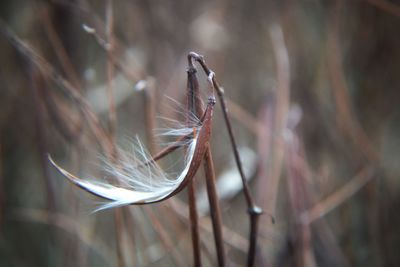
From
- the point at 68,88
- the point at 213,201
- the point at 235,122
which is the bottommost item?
the point at 213,201

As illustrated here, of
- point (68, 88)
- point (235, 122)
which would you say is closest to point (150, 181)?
point (68, 88)

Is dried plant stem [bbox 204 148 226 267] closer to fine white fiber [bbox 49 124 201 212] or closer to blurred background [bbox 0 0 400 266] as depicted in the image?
fine white fiber [bbox 49 124 201 212]

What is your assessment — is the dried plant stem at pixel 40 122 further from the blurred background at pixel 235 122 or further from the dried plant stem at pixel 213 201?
the dried plant stem at pixel 213 201

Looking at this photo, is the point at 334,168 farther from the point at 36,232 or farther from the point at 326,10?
the point at 36,232

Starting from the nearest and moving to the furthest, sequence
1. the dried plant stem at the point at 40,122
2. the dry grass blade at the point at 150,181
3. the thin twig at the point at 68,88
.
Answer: the dry grass blade at the point at 150,181, the thin twig at the point at 68,88, the dried plant stem at the point at 40,122

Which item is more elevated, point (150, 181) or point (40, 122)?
point (40, 122)

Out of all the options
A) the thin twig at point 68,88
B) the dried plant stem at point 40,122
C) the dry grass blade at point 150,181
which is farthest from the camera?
the dried plant stem at point 40,122

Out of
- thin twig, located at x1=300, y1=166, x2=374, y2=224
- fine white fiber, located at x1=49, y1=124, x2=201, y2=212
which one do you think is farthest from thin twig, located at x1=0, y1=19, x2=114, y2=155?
thin twig, located at x1=300, y1=166, x2=374, y2=224

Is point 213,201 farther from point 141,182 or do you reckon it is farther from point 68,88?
point 68,88

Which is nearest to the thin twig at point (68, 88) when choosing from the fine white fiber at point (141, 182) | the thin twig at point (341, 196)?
the fine white fiber at point (141, 182)
